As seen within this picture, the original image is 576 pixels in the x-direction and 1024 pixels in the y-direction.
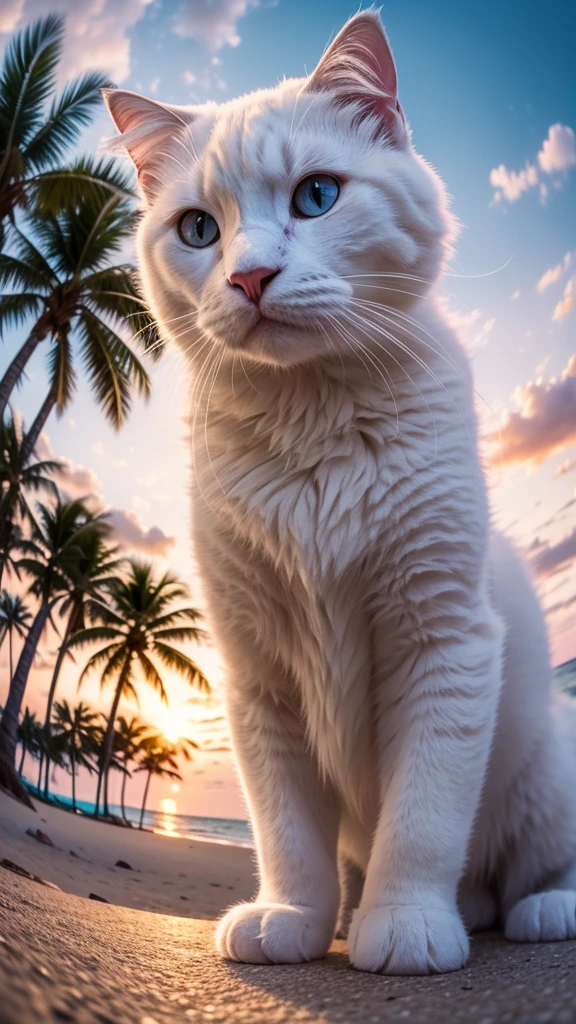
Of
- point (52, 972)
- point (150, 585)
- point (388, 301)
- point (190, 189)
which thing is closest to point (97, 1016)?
point (52, 972)

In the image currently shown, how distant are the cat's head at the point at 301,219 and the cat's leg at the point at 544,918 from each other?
2.48 feet

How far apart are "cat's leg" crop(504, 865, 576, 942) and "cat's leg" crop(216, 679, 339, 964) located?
0.78ft

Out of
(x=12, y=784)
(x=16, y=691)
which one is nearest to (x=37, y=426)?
(x=16, y=691)

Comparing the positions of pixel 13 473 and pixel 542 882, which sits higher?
pixel 13 473

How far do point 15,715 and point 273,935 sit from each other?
14.8 feet

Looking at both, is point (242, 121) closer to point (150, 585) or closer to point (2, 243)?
point (2, 243)

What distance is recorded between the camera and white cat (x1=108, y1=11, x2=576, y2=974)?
2.81 ft

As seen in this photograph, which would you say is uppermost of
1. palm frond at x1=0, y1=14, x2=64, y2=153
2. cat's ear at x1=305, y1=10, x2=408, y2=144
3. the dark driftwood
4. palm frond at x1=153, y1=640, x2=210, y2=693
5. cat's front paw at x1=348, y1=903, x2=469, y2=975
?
palm frond at x1=0, y1=14, x2=64, y2=153

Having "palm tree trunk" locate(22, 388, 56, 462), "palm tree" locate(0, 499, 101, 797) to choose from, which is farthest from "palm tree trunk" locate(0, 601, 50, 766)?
"palm tree trunk" locate(22, 388, 56, 462)

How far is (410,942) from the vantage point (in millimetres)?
762

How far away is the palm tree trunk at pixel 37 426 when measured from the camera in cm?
509

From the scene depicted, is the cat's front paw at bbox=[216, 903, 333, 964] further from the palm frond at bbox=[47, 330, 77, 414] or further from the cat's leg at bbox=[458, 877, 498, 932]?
the palm frond at bbox=[47, 330, 77, 414]

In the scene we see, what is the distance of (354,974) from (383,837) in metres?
0.14

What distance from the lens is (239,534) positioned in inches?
37.5
